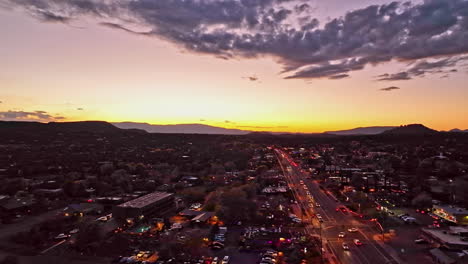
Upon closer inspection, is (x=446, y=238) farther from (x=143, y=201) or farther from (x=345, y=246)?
(x=143, y=201)

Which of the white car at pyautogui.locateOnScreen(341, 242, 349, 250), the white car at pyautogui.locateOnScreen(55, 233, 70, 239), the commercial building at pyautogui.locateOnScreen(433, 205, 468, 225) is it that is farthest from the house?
the commercial building at pyautogui.locateOnScreen(433, 205, 468, 225)

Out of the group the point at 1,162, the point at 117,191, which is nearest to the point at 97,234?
the point at 117,191

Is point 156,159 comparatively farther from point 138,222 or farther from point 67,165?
point 138,222

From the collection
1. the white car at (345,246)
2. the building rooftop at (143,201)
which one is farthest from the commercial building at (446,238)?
the building rooftop at (143,201)

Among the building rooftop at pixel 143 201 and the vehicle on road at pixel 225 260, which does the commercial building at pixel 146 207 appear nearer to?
the building rooftop at pixel 143 201

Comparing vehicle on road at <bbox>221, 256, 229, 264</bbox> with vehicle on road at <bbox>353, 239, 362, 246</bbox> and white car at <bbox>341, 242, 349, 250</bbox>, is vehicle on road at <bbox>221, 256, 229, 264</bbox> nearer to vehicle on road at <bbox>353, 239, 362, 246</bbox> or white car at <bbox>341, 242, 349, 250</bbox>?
white car at <bbox>341, 242, 349, 250</bbox>

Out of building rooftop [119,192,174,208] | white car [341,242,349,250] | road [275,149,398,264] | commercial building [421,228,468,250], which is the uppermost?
commercial building [421,228,468,250]
